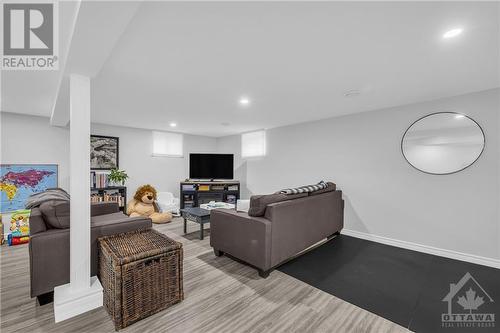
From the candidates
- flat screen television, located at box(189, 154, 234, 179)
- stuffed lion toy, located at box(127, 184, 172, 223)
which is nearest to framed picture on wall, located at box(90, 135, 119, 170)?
stuffed lion toy, located at box(127, 184, 172, 223)

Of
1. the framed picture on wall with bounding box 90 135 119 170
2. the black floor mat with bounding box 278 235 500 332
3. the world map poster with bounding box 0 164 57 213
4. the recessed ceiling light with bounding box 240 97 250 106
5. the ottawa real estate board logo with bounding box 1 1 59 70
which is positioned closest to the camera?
the ottawa real estate board logo with bounding box 1 1 59 70

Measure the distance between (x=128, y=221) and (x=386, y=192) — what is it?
3.77 metres

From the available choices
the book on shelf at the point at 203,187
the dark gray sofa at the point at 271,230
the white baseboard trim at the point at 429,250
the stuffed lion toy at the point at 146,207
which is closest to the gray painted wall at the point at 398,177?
the white baseboard trim at the point at 429,250

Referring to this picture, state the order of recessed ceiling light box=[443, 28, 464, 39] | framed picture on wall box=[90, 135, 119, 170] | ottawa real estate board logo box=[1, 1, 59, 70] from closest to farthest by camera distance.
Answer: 1. ottawa real estate board logo box=[1, 1, 59, 70]
2. recessed ceiling light box=[443, 28, 464, 39]
3. framed picture on wall box=[90, 135, 119, 170]

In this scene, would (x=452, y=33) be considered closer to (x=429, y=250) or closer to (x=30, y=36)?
(x=429, y=250)

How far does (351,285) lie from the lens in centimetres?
221

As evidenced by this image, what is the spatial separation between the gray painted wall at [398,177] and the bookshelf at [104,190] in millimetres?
3679

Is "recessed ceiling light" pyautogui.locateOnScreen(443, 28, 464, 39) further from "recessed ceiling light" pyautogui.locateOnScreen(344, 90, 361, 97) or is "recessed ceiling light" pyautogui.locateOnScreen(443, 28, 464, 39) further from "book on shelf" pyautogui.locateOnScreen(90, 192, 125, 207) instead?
"book on shelf" pyautogui.locateOnScreen(90, 192, 125, 207)

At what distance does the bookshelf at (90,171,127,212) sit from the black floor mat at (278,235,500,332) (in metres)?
3.97

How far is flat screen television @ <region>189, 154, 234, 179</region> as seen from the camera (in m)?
5.68

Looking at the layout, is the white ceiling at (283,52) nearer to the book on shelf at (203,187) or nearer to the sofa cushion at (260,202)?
the sofa cushion at (260,202)

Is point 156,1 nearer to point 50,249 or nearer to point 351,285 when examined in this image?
point 50,249

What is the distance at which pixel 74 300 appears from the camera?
175cm

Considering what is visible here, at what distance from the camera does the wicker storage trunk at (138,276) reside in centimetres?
161
